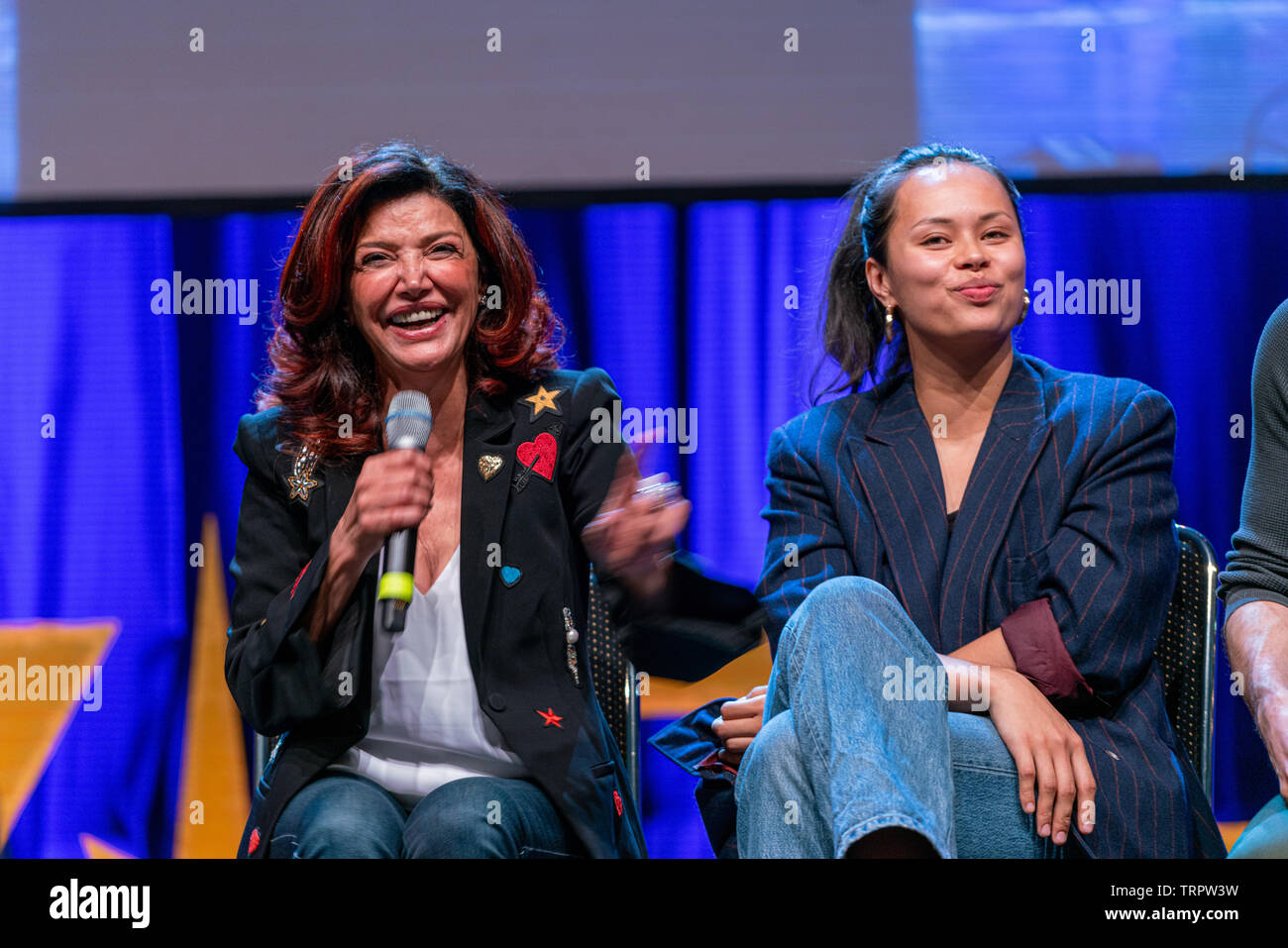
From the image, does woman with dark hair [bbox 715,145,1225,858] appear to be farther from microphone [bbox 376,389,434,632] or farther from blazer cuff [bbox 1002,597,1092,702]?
microphone [bbox 376,389,434,632]

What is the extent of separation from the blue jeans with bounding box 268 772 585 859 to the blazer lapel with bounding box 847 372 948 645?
1.96 ft

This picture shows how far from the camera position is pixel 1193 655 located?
5.77ft

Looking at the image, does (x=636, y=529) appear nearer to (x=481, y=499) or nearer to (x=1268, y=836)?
(x=481, y=499)

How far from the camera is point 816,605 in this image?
149 centimetres

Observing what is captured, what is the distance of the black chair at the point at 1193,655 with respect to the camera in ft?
5.71

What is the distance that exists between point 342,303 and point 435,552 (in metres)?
0.41

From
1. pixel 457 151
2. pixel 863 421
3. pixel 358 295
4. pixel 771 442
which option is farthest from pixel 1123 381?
pixel 457 151

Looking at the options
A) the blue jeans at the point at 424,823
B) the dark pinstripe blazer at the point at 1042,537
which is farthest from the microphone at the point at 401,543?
the dark pinstripe blazer at the point at 1042,537

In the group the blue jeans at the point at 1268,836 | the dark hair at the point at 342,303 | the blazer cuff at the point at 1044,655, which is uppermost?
the dark hair at the point at 342,303

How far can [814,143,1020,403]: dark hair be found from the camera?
6.64 ft

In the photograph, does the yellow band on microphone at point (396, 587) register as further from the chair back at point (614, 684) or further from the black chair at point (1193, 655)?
the black chair at point (1193, 655)

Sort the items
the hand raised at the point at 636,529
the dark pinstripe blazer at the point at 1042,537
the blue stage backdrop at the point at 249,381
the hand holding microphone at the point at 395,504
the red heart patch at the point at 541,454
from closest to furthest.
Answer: the hand holding microphone at the point at 395,504 → the dark pinstripe blazer at the point at 1042,537 → the hand raised at the point at 636,529 → the red heart patch at the point at 541,454 → the blue stage backdrop at the point at 249,381

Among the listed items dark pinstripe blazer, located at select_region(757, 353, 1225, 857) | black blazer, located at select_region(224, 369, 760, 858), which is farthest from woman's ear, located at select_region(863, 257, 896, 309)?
black blazer, located at select_region(224, 369, 760, 858)
